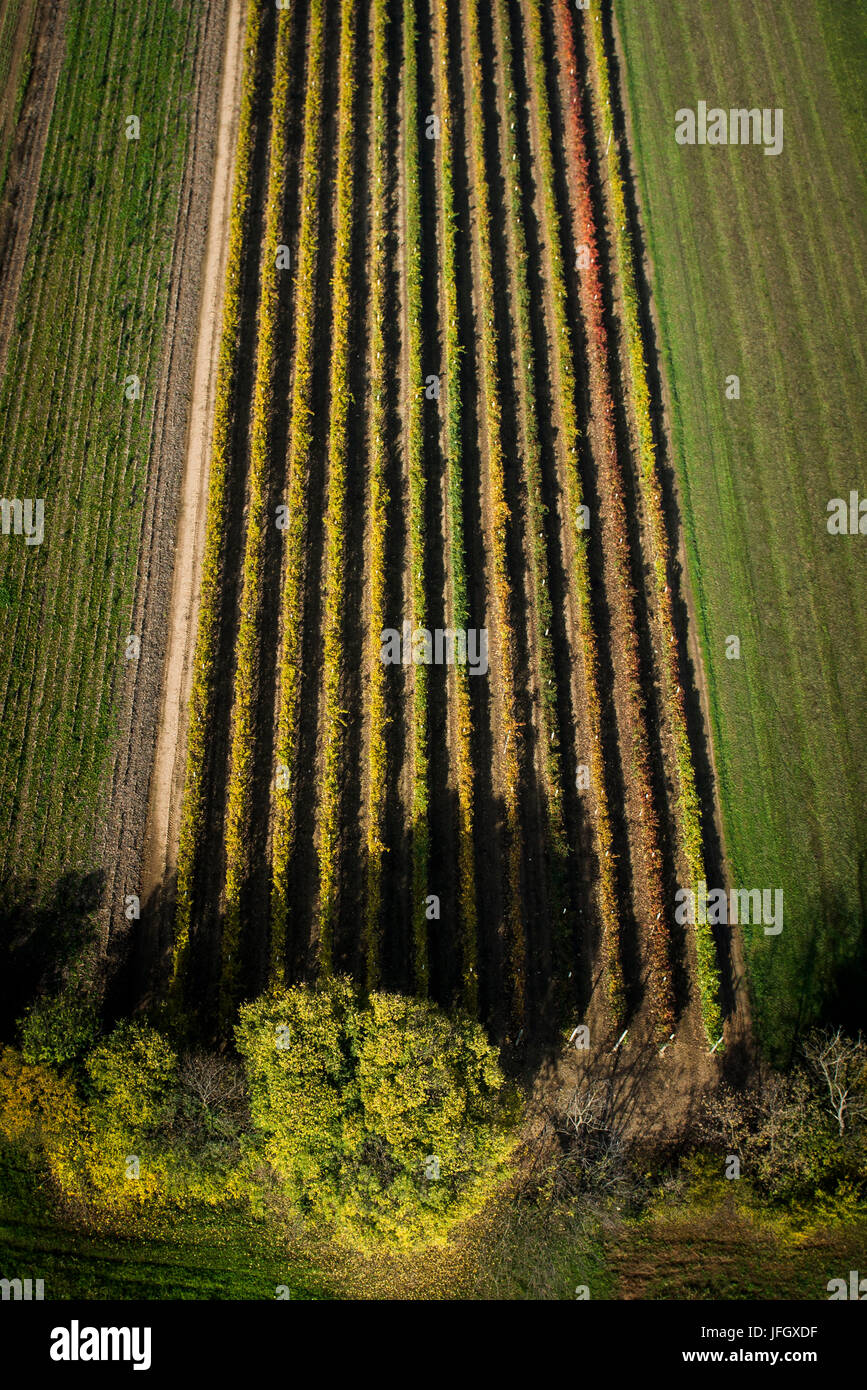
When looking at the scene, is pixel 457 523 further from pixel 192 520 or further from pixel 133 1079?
pixel 133 1079

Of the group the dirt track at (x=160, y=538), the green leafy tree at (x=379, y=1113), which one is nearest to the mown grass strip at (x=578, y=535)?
the green leafy tree at (x=379, y=1113)

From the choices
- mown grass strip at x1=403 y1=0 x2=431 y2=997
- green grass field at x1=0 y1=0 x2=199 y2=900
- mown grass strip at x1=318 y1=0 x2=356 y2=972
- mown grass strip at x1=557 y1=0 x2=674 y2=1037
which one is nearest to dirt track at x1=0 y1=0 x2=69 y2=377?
green grass field at x1=0 y1=0 x2=199 y2=900

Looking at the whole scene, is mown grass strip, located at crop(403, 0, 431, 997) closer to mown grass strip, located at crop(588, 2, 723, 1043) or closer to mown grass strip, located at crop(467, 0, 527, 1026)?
mown grass strip, located at crop(467, 0, 527, 1026)

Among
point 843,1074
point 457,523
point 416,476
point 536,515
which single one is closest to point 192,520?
point 416,476

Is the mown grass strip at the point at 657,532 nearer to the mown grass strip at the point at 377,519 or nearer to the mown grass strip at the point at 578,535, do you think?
the mown grass strip at the point at 578,535

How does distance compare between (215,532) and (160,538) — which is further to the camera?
(160,538)

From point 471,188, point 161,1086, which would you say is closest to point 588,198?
point 471,188
